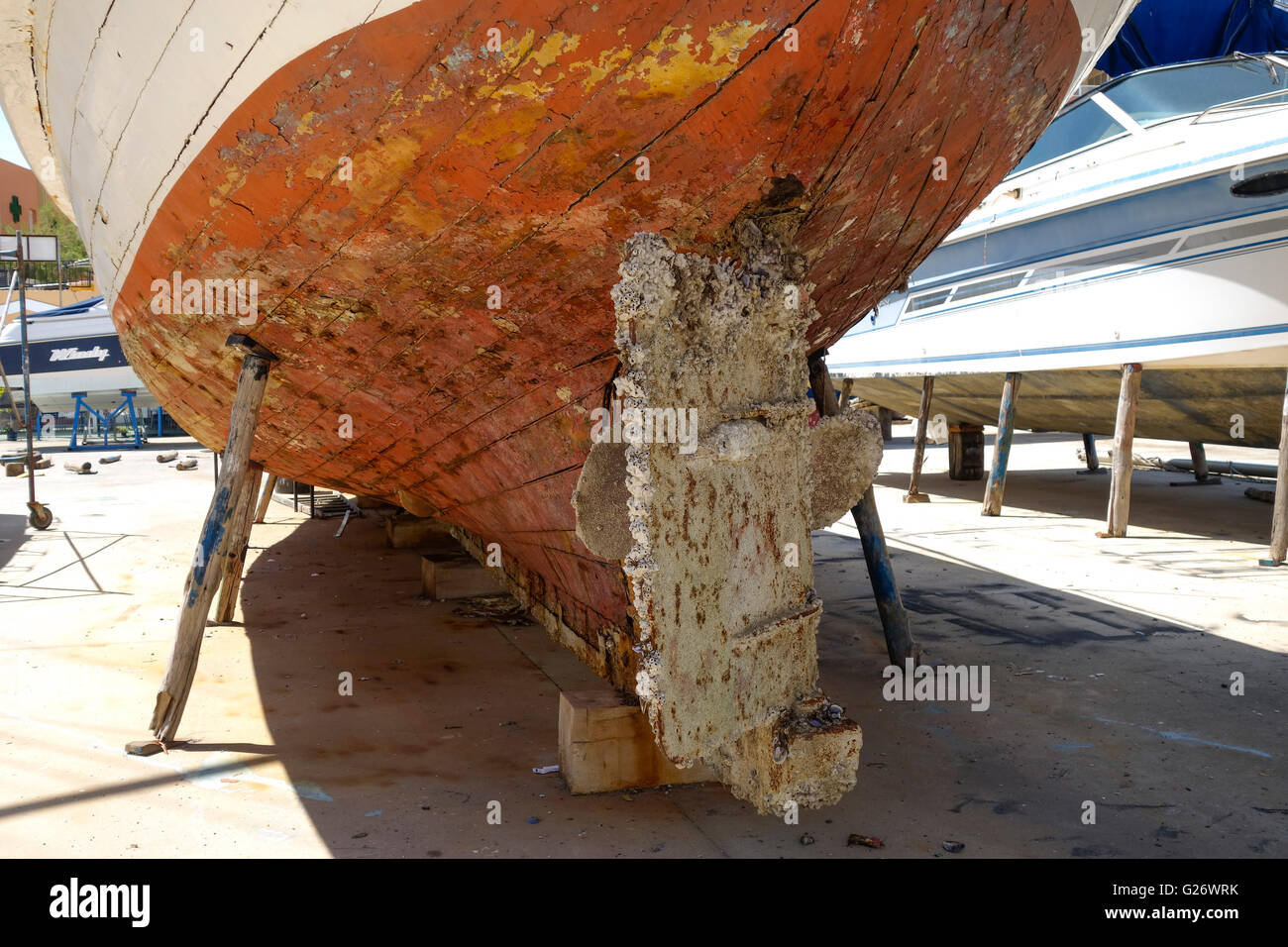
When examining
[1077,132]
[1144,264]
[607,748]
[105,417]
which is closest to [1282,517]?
[1144,264]

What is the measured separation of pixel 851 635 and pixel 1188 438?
580 cm

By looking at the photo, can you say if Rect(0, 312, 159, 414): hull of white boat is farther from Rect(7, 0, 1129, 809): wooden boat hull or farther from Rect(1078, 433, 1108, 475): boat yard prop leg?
Rect(7, 0, 1129, 809): wooden boat hull

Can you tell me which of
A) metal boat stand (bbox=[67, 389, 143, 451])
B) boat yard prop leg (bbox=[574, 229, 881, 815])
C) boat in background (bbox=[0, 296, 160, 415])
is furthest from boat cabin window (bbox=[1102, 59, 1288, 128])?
boat in background (bbox=[0, 296, 160, 415])

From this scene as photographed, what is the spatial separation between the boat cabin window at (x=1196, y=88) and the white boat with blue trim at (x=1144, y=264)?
A: 0.04ft

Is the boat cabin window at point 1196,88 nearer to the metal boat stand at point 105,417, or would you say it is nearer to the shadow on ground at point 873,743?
the shadow on ground at point 873,743

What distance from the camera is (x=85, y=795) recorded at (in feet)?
10.3

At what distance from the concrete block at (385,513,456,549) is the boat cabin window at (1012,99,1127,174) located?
574cm

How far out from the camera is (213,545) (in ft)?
12.2

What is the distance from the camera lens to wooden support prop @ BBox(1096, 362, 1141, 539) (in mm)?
7785

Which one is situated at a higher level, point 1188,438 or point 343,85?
point 343,85

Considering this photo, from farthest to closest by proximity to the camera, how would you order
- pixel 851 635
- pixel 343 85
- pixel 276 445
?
pixel 851 635 → pixel 276 445 → pixel 343 85

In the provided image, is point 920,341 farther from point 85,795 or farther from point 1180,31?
point 85,795

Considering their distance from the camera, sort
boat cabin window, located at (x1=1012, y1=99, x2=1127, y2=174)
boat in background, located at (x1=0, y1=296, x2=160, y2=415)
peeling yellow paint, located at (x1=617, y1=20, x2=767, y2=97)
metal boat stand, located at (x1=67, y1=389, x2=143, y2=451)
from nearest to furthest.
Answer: peeling yellow paint, located at (x1=617, y1=20, x2=767, y2=97) → boat cabin window, located at (x1=1012, y1=99, x2=1127, y2=174) → metal boat stand, located at (x1=67, y1=389, x2=143, y2=451) → boat in background, located at (x1=0, y1=296, x2=160, y2=415)
